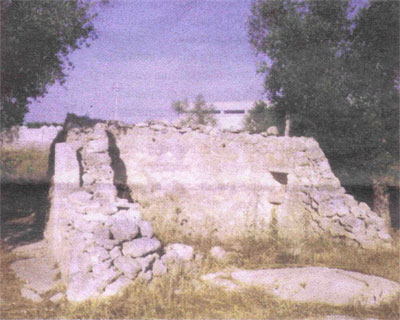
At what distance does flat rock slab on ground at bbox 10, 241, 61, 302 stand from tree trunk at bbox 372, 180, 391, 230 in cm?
878

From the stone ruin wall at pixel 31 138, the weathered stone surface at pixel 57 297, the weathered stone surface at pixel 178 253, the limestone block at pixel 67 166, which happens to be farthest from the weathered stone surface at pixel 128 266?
the stone ruin wall at pixel 31 138

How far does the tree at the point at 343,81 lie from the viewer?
411 inches

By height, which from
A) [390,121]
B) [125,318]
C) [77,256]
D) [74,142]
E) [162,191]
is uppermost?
[390,121]

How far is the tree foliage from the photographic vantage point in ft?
34.2

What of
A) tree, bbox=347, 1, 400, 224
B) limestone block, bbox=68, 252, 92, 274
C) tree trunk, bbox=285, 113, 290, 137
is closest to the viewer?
limestone block, bbox=68, 252, 92, 274

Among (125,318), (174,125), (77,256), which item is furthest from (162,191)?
(125,318)

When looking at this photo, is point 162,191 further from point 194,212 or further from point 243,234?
point 243,234

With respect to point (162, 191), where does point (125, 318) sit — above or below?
below

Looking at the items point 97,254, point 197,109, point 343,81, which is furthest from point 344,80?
point 197,109

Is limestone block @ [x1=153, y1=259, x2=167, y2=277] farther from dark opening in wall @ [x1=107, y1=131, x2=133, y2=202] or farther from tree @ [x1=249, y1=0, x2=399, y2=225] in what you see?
tree @ [x1=249, y1=0, x2=399, y2=225]

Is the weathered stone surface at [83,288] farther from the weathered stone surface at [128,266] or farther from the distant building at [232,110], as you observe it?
the distant building at [232,110]

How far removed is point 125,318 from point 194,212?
450 centimetres

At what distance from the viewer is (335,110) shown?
10.4 meters

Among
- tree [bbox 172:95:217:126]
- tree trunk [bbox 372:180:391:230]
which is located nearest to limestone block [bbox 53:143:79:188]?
tree trunk [bbox 372:180:391:230]
